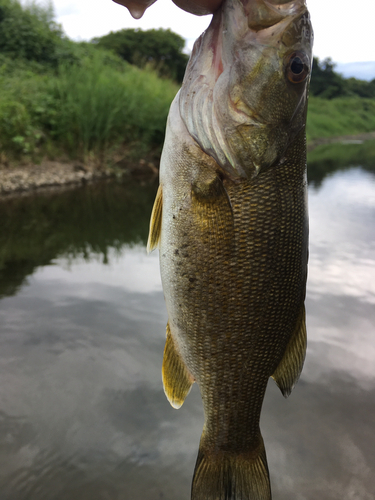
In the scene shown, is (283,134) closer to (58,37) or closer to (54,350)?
(54,350)

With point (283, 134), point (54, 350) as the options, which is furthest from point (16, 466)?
point (283, 134)

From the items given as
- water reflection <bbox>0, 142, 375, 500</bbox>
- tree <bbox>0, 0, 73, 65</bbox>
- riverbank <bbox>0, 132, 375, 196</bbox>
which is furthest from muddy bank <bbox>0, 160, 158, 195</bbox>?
Answer: tree <bbox>0, 0, 73, 65</bbox>

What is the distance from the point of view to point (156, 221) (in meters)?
1.82

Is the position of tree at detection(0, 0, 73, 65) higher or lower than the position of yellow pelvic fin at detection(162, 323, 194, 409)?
higher

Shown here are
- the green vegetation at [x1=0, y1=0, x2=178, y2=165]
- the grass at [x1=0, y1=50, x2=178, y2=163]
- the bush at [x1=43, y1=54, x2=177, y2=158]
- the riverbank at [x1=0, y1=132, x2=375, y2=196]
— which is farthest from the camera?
the bush at [x1=43, y1=54, x2=177, y2=158]

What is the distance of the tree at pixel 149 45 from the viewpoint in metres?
28.6

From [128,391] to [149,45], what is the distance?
2982cm

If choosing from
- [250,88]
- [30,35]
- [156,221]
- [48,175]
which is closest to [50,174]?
[48,175]

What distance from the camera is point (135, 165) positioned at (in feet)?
45.1

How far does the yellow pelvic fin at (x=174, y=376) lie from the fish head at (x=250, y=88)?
851 millimetres

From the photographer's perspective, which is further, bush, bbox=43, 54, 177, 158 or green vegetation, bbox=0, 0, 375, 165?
bush, bbox=43, 54, 177, 158

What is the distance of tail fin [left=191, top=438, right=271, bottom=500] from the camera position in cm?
178

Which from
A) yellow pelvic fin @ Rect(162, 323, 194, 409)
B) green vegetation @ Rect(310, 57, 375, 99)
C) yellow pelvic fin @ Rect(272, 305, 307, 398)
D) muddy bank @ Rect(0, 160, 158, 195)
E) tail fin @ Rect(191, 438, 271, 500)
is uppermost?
green vegetation @ Rect(310, 57, 375, 99)

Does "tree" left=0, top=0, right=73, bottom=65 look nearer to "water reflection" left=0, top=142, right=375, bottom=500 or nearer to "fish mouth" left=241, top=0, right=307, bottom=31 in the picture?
"water reflection" left=0, top=142, right=375, bottom=500
